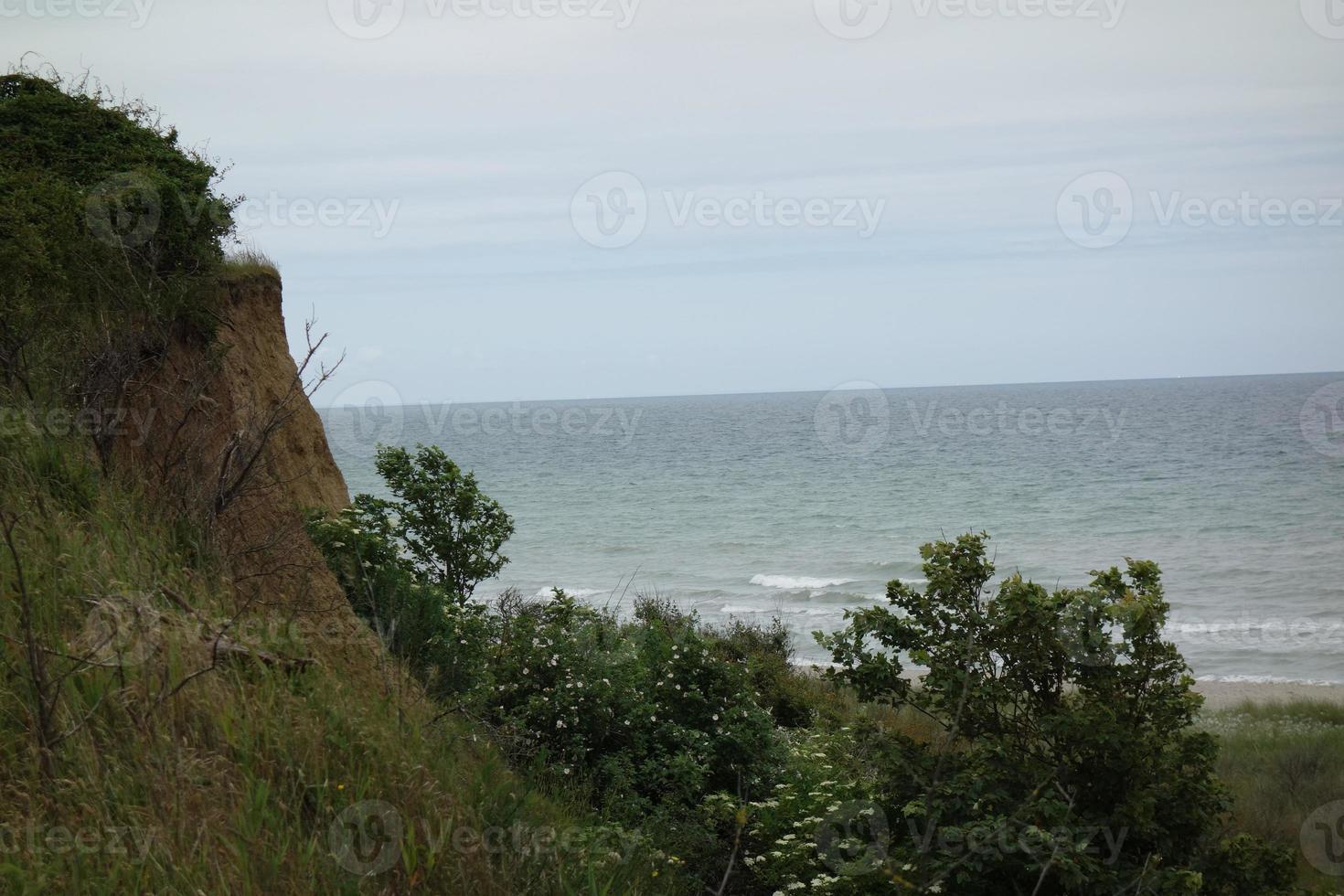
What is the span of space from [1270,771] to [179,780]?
43.7 ft

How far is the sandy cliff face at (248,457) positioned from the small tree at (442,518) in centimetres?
151

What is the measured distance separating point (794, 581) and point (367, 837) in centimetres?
2631

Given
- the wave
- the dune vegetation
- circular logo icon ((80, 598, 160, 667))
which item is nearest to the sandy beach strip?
the dune vegetation

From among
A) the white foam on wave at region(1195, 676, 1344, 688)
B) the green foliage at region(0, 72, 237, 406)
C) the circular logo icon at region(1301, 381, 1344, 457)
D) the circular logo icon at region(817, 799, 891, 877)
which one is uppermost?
the circular logo icon at region(1301, 381, 1344, 457)

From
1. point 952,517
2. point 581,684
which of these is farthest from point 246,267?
point 952,517

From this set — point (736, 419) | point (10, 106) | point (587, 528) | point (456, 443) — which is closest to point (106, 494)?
point (10, 106)

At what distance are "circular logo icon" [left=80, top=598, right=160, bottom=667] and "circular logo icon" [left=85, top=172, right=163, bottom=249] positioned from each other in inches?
222

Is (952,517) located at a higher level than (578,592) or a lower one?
higher

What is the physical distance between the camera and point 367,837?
3949mm

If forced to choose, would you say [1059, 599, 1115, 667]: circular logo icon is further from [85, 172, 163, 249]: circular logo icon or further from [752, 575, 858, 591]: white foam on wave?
[752, 575, 858, 591]: white foam on wave

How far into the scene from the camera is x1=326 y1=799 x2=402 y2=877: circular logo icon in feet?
12.4

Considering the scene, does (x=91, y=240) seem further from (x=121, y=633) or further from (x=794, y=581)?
(x=794, y=581)

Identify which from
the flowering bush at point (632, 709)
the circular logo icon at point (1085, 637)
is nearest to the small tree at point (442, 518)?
the flowering bush at point (632, 709)

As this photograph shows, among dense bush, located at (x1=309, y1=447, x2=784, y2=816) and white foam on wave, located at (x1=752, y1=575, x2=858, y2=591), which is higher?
dense bush, located at (x1=309, y1=447, x2=784, y2=816)
